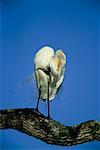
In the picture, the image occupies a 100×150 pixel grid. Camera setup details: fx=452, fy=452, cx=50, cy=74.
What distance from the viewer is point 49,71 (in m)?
3.13

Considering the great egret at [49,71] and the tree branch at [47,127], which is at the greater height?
the great egret at [49,71]

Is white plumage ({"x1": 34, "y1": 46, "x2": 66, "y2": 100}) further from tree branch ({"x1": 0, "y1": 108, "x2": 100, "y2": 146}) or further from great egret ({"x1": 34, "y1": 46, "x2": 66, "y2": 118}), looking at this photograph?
tree branch ({"x1": 0, "y1": 108, "x2": 100, "y2": 146})

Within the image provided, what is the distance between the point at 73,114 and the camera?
325 centimetres

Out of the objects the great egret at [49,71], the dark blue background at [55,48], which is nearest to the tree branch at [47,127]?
the dark blue background at [55,48]

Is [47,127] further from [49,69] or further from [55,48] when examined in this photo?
[55,48]

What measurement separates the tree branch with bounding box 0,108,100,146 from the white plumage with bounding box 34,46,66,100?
187 mm

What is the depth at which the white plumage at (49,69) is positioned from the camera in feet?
10.3

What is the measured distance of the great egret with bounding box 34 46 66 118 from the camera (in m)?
3.13

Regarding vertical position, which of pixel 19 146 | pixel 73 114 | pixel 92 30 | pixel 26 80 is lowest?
pixel 19 146

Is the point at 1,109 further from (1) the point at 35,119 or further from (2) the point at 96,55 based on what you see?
(2) the point at 96,55

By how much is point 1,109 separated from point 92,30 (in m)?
0.87

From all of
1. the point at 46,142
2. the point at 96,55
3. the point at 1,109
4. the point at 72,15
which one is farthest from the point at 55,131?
the point at 72,15

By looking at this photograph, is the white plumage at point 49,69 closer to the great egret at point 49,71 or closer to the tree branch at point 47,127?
the great egret at point 49,71

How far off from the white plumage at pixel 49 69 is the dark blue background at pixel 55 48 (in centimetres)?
5
